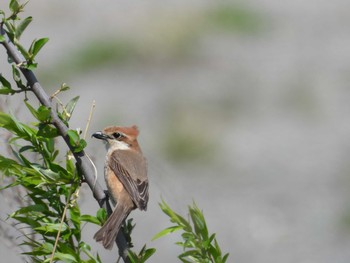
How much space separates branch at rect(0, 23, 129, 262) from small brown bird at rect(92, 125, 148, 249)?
1.71 m

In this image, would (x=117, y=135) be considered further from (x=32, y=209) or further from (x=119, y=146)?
(x=32, y=209)

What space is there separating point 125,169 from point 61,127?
2460mm

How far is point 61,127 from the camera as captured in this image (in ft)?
10.6

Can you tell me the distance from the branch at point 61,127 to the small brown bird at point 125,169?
67.3 inches

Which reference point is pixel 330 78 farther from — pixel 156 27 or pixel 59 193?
pixel 59 193

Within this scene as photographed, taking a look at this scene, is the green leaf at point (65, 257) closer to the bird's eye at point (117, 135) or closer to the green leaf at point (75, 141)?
the green leaf at point (75, 141)

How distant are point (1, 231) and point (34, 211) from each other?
0.73 m

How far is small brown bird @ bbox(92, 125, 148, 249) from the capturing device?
212 inches

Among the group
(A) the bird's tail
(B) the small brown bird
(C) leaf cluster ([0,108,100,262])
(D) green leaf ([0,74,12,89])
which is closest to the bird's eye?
(B) the small brown bird

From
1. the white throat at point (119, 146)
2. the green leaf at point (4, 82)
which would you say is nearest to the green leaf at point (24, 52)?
the green leaf at point (4, 82)

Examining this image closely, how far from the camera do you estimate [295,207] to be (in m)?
11.2

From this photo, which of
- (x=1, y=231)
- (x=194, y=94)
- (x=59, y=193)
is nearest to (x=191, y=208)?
(x=59, y=193)

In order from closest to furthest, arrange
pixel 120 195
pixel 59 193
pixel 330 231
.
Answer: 1. pixel 59 193
2. pixel 120 195
3. pixel 330 231

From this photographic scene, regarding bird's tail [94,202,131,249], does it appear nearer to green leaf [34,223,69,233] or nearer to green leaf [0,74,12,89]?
green leaf [34,223,69,233]
